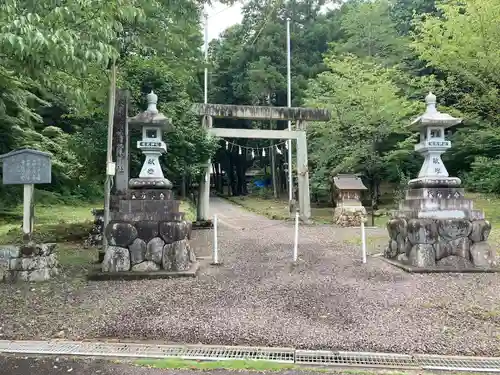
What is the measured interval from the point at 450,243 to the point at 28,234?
6441mm

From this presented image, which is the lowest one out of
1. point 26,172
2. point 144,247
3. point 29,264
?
point 29,264

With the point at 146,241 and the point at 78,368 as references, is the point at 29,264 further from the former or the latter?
the point at 78,368

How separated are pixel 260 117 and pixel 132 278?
9515 mm

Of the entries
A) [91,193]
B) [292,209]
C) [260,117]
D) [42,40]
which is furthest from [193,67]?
[91,193]

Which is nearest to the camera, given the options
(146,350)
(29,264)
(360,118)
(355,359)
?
(355,359)

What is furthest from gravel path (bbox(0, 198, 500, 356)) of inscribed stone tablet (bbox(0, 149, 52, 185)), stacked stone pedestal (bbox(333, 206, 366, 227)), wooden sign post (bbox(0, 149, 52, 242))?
stacked stone pedestal (bbox(333, 206, 366, 227))

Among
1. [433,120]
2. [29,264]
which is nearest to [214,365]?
[29,264]

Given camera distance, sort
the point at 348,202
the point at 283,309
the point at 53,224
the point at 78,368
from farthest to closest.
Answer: the point at 348,202
the point at 53,224
the point at 283,309
the point at 78,368

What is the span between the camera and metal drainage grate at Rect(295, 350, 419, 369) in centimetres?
335

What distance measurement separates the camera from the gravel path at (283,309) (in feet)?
12.8

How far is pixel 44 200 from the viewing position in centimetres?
1470

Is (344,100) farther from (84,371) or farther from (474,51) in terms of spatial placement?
(84,371)

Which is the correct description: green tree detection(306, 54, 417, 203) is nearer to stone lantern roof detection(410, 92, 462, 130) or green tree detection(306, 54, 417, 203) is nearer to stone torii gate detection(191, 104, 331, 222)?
stone torii gate detection(191, 104, 331, 222)

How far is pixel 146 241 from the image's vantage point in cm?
648
